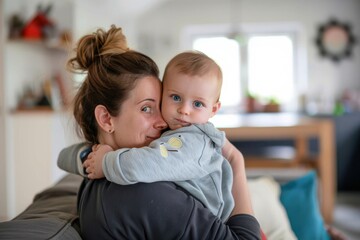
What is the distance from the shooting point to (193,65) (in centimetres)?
108

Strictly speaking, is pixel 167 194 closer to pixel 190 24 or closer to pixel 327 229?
pixel 327 229

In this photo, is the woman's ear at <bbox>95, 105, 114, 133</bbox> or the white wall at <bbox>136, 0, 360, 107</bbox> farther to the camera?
the white wall at <bbox>136, 0, 360, 107</bbox>

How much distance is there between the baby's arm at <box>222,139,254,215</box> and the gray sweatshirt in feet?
0.13

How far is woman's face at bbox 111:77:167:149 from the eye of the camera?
1070mm

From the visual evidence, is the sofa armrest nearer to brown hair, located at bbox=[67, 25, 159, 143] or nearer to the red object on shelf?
brown hair, located at bbox=[67, 25, 159, 143]

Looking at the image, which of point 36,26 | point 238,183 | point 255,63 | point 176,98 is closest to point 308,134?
point 36,26

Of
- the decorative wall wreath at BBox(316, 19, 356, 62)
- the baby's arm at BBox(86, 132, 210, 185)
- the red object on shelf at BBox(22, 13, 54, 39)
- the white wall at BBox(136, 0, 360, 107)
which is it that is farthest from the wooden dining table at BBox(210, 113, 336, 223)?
the decorative wall wreath at BBox(316, 19, 356, 62)

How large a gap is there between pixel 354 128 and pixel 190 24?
3.13 metres

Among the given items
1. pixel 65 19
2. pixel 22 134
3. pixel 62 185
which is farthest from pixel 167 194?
pixel 65 19

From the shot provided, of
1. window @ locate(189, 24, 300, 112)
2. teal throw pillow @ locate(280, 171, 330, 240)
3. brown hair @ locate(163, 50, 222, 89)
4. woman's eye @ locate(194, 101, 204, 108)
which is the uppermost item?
window @ locate(189, 24, 300, 112)

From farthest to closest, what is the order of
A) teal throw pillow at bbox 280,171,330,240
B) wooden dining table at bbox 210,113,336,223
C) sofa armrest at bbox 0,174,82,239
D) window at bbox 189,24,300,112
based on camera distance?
window at bbox 189,24,300,112, wooden dining table at bbox 210,113,336,223, teal throw pillow at bbox 280,171,330,240, sofa armrest at bbox 0,174,82,239

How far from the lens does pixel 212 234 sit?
3.15 feet

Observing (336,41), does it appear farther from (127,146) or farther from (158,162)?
(158,162)

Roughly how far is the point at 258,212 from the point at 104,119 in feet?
2.53
